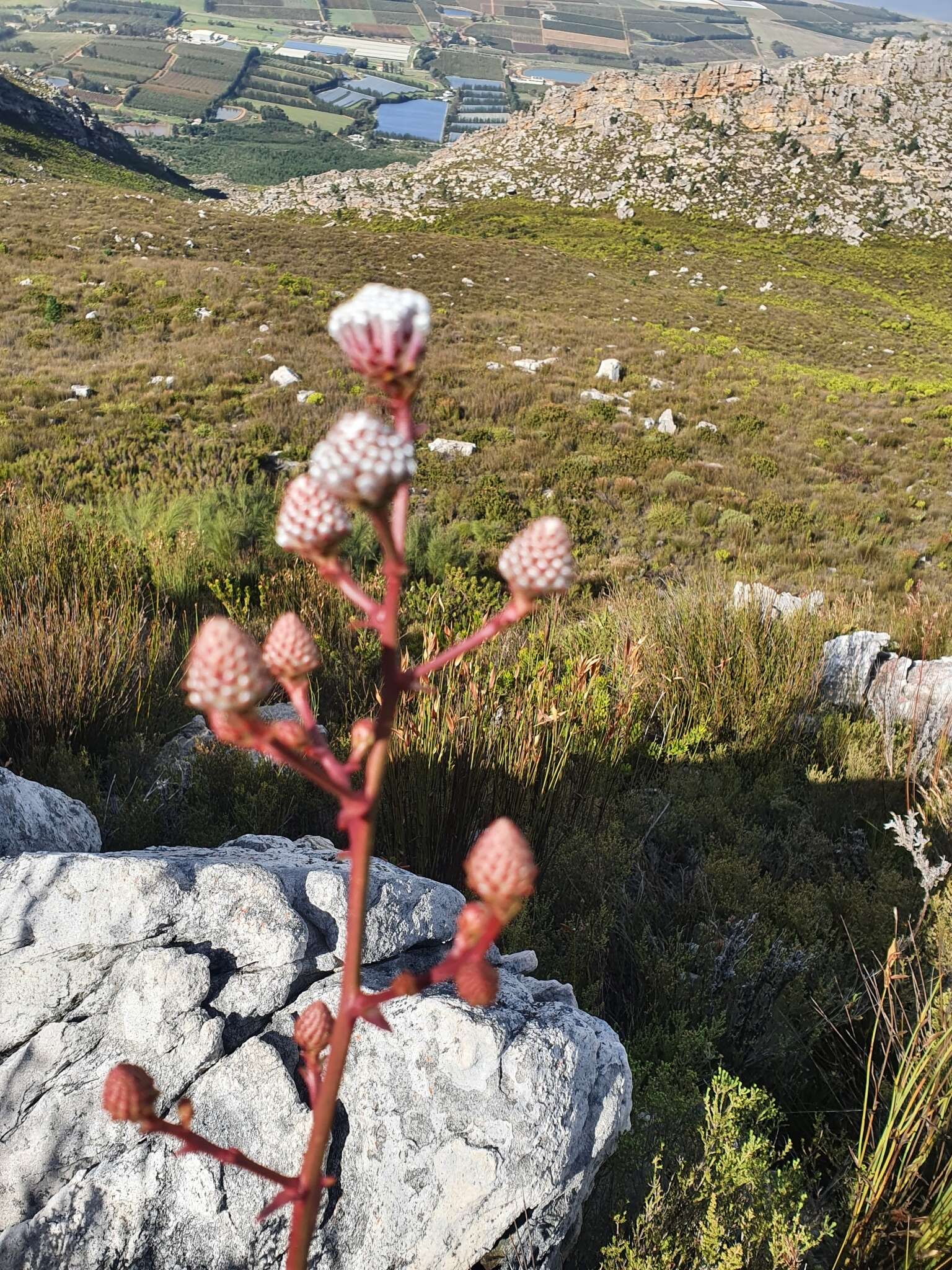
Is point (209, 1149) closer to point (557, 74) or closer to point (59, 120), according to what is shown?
point (59, 120)

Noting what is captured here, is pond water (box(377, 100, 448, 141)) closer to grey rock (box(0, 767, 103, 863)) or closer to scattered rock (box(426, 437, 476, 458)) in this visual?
scattered rock (box(426, 437, 476, 458))

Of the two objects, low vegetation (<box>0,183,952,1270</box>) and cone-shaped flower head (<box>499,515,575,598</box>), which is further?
low vegetation (<box>0,183,952,1270</box>)

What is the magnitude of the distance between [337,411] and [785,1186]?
1174 cm

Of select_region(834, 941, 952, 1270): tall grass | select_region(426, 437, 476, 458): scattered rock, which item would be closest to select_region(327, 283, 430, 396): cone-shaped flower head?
select_region(834, 941, 952, 1270): tall grass

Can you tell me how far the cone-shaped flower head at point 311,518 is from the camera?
2.14 feet

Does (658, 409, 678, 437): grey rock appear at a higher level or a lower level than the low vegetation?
lower

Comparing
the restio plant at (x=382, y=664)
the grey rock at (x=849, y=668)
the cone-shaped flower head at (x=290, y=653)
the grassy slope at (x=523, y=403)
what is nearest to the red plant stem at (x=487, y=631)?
the restio plant at (x=382, y=664)

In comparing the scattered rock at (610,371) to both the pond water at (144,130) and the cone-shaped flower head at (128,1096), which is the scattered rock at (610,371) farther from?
the pond water at (144,130)

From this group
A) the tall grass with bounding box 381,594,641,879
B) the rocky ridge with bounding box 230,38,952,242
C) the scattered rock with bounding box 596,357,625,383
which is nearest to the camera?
the tall grass with bounding box 381,594,641,879

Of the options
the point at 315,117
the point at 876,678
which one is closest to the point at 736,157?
the point at 876,678

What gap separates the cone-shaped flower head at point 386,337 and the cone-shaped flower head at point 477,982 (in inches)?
21.1

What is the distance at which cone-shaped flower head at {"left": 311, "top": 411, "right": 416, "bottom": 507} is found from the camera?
62cm

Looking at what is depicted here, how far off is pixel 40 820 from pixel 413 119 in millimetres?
180184

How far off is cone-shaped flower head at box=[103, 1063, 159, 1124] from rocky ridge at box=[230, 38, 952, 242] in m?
58.1
